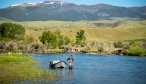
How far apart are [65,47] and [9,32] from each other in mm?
30612

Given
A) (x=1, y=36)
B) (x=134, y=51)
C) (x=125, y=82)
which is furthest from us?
(x=1, y=36)

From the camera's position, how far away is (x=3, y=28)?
141 m

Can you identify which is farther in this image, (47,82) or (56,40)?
(56,40)

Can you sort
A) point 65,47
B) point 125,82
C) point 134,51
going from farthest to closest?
point 65,47 < point 134,51 < point 125,82

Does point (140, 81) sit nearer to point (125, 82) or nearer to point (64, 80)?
point (125, 82)

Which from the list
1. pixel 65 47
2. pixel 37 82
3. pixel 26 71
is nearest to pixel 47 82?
pixel 37 82

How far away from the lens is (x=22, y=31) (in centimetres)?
14612

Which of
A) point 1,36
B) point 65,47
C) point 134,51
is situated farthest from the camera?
point 1,36

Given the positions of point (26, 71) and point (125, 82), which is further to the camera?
point (26, 71)

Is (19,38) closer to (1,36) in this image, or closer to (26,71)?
(1,36)

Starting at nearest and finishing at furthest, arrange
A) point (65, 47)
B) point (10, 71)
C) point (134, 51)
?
point (10, 71), point (134, 51), point (65, 47)

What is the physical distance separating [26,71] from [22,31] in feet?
322

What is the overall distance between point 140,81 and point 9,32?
105m

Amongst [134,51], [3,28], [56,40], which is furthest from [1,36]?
[134,51]
